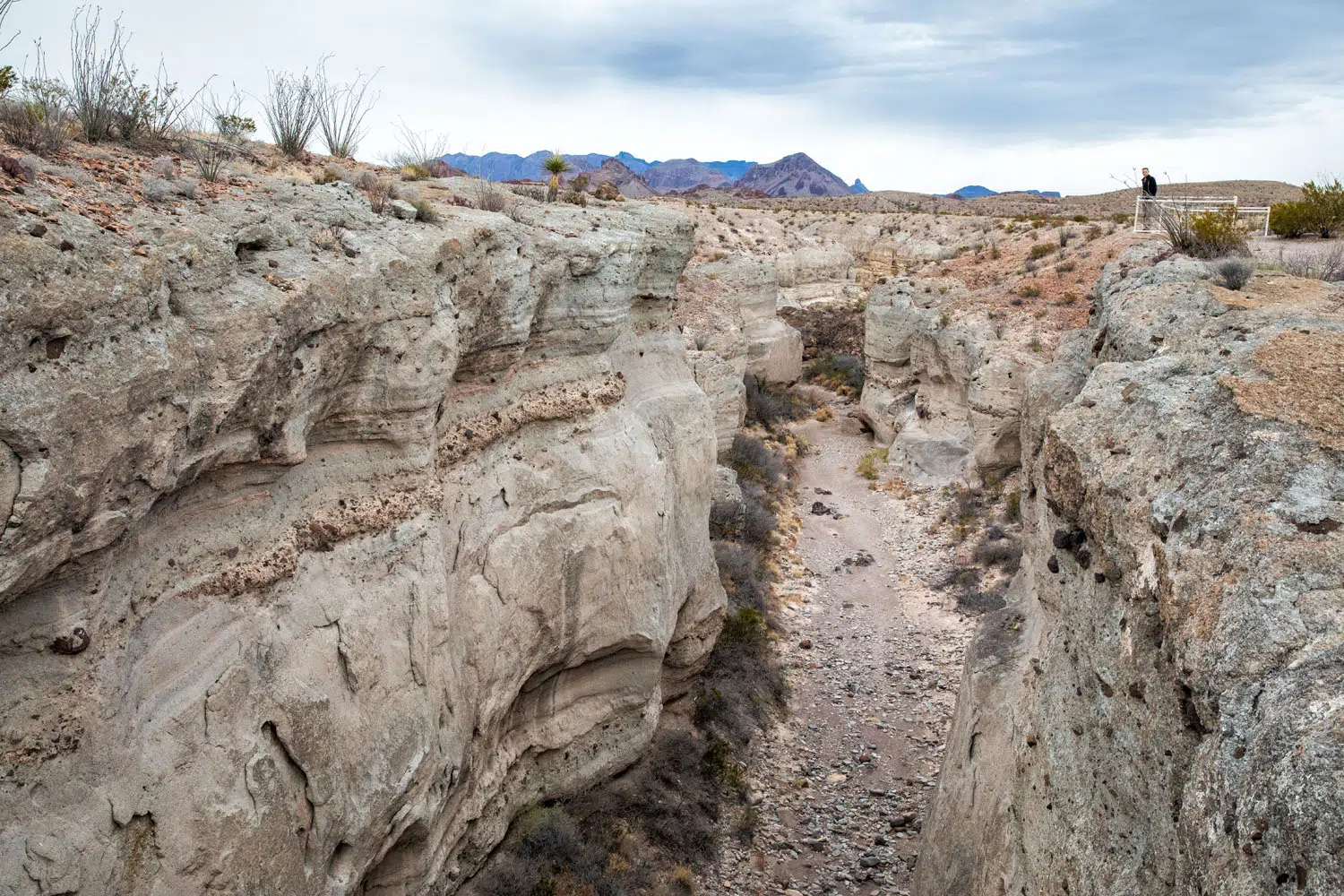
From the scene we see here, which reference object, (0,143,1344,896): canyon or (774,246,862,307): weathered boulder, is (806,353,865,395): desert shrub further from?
(0,143,1344,896): canyon

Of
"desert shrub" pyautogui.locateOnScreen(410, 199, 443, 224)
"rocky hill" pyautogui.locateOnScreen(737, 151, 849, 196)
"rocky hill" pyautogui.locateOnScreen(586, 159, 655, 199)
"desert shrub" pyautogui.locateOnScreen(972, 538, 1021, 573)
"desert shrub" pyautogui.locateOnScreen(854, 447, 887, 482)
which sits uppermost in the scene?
"rocky hill" pyautogui.locateOnScreen(737, 151, 849, 196)

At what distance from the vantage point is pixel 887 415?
2547cm

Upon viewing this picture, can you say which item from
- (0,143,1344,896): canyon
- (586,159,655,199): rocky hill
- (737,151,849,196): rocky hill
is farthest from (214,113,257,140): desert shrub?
(737,151,849,196): rocky hill

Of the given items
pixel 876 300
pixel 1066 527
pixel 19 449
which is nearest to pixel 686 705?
pixel 1066 527

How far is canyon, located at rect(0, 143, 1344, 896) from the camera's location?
4.41m

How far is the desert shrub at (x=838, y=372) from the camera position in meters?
30.5

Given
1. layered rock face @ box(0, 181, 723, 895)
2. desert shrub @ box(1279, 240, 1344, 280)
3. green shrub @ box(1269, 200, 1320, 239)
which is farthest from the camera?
green shrub @ box(1269, 200, 1320, 239)

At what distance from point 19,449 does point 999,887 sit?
6.44 metres

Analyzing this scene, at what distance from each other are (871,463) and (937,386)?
8.86ft

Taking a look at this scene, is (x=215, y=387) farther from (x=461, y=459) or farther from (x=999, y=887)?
(x=999, y=887)

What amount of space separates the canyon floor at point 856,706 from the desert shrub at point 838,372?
31.5 ft

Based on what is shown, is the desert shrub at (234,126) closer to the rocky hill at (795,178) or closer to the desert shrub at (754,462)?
the desert shrub at (754,462)

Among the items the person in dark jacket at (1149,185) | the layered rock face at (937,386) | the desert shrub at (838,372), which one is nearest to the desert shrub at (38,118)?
the layered rock face at (937,386)

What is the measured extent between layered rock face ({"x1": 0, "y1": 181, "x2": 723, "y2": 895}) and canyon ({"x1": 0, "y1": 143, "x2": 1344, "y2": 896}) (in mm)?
26
